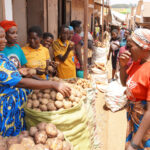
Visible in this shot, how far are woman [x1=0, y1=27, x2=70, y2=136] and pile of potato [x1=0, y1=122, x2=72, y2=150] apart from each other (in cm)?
30

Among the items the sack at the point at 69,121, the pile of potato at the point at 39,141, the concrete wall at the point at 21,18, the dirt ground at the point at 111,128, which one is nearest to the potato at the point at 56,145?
the pile of potato at the point at 39,141

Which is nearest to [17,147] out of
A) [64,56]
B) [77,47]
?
[64,56]

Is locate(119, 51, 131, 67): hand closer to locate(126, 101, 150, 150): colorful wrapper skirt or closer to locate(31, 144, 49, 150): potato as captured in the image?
locate(126, 101, 150, 150): colorful wrapper skirt

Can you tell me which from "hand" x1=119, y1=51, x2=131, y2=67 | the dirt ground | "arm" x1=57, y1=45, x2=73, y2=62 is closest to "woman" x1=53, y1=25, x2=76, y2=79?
"arm" x1=57, y1=45, x2=73, y2=62

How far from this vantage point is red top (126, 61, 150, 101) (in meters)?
1.72

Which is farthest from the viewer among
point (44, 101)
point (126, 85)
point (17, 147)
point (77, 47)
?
point (77, 47)

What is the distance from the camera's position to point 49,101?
2219 millimetres

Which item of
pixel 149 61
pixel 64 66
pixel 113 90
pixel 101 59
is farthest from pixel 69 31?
pixel 101 59

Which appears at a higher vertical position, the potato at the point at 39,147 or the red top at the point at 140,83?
the red top at the point at 140,83

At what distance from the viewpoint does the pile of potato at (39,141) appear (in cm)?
151

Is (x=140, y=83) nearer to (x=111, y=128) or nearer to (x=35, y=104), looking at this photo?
(x=35, y=104)

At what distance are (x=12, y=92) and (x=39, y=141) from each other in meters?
0.61

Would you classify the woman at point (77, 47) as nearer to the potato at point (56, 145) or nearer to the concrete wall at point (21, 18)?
the concrete wall at point (21, 18)

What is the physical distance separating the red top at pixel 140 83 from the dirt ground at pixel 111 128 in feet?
5.98
